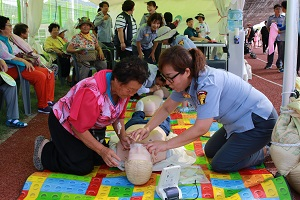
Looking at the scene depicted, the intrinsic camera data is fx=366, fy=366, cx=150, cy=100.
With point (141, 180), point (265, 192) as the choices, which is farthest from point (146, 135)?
point (265, 192)

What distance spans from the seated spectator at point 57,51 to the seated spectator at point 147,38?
4.00 feet

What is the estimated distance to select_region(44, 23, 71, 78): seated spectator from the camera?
19.8ft

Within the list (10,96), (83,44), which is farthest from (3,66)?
(83,44)

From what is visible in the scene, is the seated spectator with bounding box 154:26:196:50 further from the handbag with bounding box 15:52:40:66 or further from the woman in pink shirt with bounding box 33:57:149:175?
the woman in pink shirt with bounding box 33:57:149:175

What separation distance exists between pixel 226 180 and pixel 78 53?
3566 millimetres

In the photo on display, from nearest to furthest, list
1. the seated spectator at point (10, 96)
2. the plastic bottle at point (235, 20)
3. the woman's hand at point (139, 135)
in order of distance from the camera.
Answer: the woman's hand at point (139, 135)
the seated spectator at point (10, 96)
the plastic bottle at point (235, 20)

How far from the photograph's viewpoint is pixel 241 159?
240 cm

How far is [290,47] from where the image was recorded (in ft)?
7.79

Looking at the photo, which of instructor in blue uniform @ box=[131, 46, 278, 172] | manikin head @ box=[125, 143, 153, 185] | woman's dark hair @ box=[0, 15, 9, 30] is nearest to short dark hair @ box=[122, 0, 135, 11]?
woman's dark hair @ box=[0, 15, 9, 30]

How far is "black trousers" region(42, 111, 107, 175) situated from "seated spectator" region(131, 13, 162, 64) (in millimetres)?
2955

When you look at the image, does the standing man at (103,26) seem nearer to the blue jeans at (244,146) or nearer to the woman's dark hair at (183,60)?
the blue jeans at (244,146)

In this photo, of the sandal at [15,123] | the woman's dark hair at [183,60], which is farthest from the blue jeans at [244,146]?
the sandal at [15,123]

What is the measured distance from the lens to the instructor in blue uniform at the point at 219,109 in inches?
80.7

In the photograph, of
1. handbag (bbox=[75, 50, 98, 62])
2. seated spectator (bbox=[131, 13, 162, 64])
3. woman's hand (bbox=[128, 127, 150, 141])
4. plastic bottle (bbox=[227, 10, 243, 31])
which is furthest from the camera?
plastic bottle (bbox=[227, 10, 243, 31])
